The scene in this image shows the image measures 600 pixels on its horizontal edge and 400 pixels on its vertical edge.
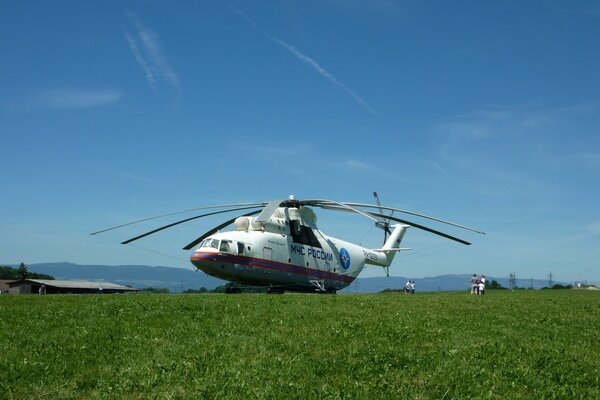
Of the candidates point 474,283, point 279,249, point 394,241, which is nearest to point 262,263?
point 279,249

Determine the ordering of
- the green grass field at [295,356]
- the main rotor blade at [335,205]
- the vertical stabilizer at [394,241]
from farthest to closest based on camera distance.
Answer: the vertical stabilizer at [394,241], the main rotor blade at [335,205], the green grass field at [295,356]

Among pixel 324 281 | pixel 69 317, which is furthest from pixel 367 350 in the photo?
pixel 324 281

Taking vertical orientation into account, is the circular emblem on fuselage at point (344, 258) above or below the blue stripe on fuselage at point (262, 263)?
above

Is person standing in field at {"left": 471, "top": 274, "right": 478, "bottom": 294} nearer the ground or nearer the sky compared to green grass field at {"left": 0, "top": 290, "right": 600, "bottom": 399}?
nearer the sky

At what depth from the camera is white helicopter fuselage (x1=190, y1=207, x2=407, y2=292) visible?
36750 mm

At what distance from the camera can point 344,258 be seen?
154ft

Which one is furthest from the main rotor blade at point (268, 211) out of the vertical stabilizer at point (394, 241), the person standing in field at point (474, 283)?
the vertical stabilizer at point (394, 241)

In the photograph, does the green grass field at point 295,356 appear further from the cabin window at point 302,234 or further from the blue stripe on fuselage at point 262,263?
the cabin window at point 302,234

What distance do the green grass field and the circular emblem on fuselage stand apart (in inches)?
1228

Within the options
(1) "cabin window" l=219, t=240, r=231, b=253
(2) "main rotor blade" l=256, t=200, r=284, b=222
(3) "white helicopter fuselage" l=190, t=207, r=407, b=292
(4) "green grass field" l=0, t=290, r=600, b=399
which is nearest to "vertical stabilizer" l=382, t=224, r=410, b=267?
(3) "white helicopter fuselage" l=190, t=207, r=407, b=292

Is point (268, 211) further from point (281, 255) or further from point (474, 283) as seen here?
point (474, 283)

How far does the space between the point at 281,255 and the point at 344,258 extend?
8.97 m

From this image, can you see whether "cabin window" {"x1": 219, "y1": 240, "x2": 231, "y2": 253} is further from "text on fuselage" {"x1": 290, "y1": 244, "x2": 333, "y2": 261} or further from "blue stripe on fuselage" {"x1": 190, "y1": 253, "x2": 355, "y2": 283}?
"text on fuselage" {"x1": 290, "y1": 244, "x2": 333, "y2": 261}

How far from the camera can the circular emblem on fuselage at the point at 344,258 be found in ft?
153
